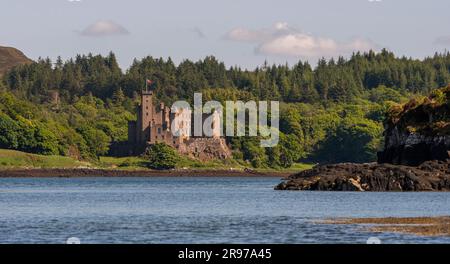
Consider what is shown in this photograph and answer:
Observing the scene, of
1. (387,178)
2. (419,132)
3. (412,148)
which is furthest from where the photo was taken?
(412,148)

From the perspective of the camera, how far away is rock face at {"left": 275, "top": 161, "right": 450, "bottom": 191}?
103875 mm

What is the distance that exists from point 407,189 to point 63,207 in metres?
35.0

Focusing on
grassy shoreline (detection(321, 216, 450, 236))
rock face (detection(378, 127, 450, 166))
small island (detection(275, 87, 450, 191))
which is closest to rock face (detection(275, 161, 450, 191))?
Result: small island (detection(275, 87, 450, 191))

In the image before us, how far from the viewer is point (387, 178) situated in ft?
349

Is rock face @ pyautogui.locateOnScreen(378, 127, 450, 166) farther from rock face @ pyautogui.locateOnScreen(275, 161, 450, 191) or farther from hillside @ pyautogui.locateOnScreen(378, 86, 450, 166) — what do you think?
rock face @ pyautogui.locateOnScreen(275, 161, 450, 191)

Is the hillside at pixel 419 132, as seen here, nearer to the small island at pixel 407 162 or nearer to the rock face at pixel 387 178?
the small island at pixel 407 162

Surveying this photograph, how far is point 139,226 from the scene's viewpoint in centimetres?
6112

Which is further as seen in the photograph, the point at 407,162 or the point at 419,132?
the point at 419,132

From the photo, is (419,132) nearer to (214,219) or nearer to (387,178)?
(387,178)

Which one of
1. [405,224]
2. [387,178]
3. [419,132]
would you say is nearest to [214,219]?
[405,224]

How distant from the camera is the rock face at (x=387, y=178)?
104 metres

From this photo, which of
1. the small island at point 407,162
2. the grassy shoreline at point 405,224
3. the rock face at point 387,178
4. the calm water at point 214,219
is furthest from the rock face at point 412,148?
the grassy shoreline at point 405,224
